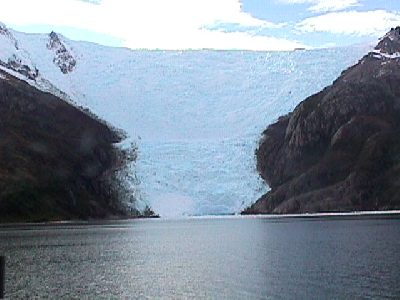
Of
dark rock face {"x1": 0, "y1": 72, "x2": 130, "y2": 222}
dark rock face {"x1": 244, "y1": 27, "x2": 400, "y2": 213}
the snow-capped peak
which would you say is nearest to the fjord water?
dark rock face {"x1": 244, "y1": 27, "x2": 400, "y2": 213}

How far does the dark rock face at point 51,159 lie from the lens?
6132 inches

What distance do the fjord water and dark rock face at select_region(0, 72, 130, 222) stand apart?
6596cm

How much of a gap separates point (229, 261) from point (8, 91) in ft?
448

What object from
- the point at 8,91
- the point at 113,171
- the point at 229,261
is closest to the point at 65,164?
the point at 113,171

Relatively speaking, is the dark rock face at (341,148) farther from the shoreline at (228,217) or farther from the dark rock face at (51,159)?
the dark rock face at (51,159)

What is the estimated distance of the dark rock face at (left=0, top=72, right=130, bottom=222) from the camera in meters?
156

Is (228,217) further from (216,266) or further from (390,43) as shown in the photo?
(216,266)

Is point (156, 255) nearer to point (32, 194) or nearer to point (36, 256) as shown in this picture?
point (36, 256)

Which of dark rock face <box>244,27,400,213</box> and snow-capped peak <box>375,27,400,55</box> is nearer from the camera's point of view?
dark rock face <box>244,27,400,213</box>

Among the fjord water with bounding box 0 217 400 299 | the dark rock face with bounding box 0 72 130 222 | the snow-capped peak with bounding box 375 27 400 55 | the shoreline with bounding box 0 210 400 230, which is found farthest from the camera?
the snow-capped peak with bounding box 375 27 400 55

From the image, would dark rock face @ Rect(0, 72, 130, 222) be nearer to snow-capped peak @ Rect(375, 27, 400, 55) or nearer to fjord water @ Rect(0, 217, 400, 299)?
fjord water @ Rect(0, 217, 400, 299)

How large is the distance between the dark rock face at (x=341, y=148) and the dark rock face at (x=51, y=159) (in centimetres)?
3398

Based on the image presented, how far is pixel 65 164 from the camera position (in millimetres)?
173000

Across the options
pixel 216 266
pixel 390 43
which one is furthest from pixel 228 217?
pixel 216 266
